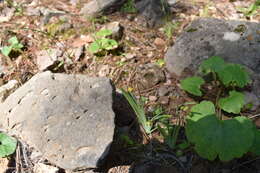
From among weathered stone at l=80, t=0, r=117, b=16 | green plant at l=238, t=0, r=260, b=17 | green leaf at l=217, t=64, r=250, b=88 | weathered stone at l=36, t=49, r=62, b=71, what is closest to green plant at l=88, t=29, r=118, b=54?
weathered stone at l=36, t=49, r=62, b=71

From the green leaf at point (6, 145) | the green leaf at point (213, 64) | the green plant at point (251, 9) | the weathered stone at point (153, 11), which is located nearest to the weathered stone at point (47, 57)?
the green leaf at point (6, 145)

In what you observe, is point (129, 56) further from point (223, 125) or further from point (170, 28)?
point (223, 125)

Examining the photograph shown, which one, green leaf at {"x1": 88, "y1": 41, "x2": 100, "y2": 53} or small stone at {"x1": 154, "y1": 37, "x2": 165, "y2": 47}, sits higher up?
green leaf at {"x1": 88, "y1": 41, "x2": 100, "y2": 53}

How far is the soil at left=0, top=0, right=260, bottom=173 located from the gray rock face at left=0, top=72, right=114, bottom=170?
17 centimetres

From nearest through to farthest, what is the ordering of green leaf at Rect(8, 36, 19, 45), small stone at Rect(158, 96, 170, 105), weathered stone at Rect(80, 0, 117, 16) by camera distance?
small stone at Rect(158, 96, 170, 105) → green leaf at Rect(8, 36, 19, 45) → weathered stone at Rect(80, 0, 117, 16)

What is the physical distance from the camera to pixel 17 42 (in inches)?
96.5

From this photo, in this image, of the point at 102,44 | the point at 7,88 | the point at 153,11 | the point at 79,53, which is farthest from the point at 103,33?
the point at 7,88

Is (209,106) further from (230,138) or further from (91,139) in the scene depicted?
(91,139)

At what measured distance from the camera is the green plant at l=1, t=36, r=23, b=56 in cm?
237

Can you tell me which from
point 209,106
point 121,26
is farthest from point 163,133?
point 121,26

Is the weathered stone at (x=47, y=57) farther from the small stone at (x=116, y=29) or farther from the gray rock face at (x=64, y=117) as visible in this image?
the small stone at (x=116, y=29)

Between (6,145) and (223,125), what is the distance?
1212 millimetres

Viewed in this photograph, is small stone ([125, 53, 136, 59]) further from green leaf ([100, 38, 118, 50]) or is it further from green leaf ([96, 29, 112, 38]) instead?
green leaf ([96, 29, 112, 38])

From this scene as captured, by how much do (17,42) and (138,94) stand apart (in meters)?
1.16
